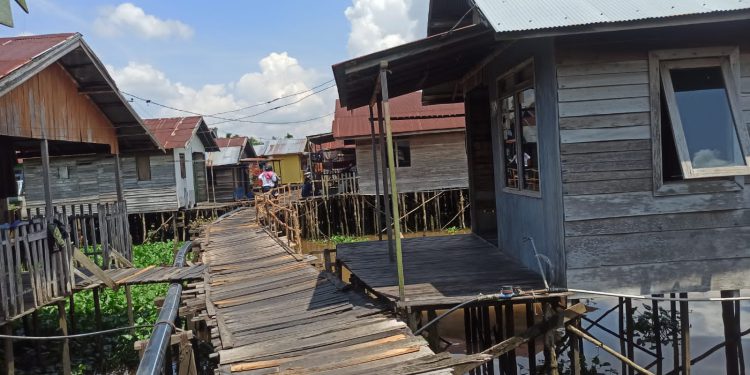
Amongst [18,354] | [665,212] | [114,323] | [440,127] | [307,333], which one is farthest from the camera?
[440,127]

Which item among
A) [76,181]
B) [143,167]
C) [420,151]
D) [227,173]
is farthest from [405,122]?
[76,181]

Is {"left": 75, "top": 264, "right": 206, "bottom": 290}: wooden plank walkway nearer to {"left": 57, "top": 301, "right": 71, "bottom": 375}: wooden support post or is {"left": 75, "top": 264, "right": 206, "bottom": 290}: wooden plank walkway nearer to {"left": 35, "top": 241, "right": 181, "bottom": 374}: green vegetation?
{"left": 57, "top": 301, "right": 71, "bottom": 375}: wooden support post

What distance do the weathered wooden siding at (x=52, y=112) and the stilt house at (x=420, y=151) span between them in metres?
13.1

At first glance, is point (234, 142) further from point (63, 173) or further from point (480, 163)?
point (480, 163)

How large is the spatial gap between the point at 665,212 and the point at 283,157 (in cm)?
3857

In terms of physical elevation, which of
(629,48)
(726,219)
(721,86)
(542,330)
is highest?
(629,48)

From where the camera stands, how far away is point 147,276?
9609mm

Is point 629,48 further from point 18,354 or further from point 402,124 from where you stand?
point 402,124

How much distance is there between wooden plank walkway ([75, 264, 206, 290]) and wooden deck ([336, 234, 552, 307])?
2420 mm

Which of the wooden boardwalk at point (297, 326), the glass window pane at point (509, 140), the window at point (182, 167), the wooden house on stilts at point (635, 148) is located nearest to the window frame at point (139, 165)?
the window at point (182, 167)

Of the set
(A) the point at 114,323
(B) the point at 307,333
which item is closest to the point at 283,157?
(A) the point at 114,323

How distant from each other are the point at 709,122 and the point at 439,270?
352cm

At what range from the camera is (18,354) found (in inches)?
407

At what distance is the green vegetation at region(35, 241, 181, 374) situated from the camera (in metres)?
10.4
